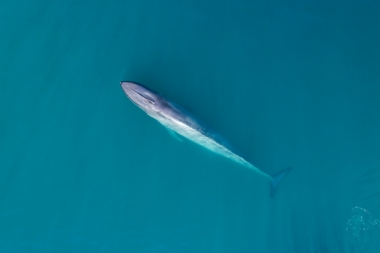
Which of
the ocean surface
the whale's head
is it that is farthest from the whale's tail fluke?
the whale's head

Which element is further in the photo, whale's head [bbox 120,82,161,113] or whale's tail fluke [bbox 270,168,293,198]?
whale's tail fluke [bbox 270,168,293,198]

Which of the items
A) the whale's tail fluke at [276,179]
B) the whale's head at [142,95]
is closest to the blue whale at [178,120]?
the whale's head at [142,95]

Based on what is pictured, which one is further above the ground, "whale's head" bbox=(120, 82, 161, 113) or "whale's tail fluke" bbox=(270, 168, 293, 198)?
"whale's head" bbox=(120, 82, 161, 113)

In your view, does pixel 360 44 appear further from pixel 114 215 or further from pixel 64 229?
pixel 64 229

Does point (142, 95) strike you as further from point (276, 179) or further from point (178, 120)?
point (276, 179)

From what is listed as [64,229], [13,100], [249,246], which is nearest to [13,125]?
[13,100]

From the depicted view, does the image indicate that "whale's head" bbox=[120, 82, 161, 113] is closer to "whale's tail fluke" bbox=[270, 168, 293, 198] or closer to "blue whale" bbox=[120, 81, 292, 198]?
"blue whale" bbox=[120, 81, 292, 198]

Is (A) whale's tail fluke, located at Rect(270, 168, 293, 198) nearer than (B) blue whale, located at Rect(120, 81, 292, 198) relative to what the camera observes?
No
